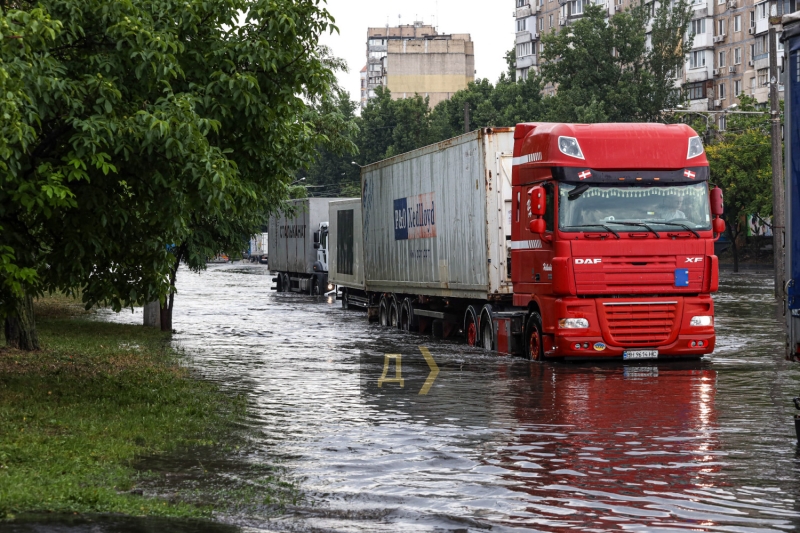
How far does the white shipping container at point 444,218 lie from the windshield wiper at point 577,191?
12.2 feet

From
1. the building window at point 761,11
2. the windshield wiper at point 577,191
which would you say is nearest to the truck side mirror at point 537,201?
the windshield wiper at point 577,191

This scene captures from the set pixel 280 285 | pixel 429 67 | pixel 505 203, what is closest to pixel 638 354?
pixel 505 203

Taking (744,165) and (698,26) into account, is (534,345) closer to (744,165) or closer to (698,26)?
(744,165)

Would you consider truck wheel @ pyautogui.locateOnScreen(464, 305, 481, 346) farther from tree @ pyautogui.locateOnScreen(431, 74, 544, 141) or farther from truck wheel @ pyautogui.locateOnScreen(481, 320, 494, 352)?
tree @ pyautogui.locateOnScreen(431, 74, 544, 141)

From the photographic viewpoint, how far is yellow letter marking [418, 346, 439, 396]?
55.2ft

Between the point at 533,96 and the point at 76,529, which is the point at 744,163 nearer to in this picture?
the point at 533,96

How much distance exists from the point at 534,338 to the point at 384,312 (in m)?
12.2

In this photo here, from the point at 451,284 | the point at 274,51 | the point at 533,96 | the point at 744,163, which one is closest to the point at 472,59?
the point at 533,96

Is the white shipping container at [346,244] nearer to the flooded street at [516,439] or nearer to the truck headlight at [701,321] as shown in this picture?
the flooded street at [516,439]

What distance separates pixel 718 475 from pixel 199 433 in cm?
494

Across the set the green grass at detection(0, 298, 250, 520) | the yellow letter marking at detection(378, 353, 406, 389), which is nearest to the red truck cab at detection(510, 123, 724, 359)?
the yellow letter marking at detection(378, 353, 406, 389)

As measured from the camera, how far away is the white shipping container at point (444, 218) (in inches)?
893

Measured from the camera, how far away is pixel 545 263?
760 inches

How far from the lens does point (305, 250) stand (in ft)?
170
